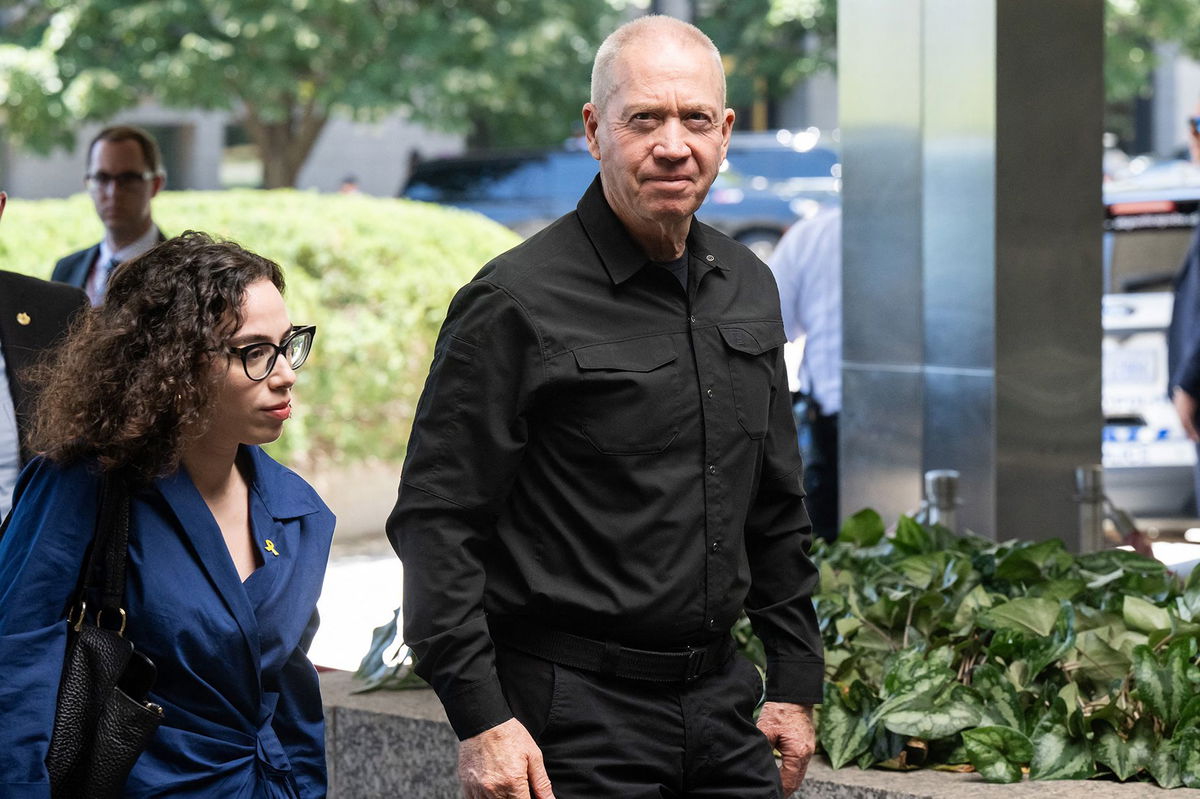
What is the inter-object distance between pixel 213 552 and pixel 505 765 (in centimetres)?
59

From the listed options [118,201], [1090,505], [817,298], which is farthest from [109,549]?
[817,298]

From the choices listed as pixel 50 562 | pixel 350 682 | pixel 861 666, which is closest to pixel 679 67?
pixel 50 562

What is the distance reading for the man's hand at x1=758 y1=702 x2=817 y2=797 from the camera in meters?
3.11

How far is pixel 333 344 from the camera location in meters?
11.5

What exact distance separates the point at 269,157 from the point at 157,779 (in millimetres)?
→ 22705

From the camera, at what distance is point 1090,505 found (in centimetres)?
568

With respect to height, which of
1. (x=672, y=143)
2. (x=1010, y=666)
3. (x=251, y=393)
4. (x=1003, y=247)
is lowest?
(x=1010, y=666)

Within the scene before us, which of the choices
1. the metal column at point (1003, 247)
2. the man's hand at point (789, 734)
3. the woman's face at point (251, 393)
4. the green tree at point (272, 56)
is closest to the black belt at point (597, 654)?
the man's hand at point (789, 734)

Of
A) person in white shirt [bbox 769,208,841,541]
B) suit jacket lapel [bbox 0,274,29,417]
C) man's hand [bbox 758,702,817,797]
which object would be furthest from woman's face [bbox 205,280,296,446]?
person in white shirt [bbox 769,208,841,541]

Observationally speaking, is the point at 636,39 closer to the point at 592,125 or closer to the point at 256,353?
the point at 592,125

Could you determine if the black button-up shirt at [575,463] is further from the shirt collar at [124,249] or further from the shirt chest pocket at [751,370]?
the shirt collar at [124,249]

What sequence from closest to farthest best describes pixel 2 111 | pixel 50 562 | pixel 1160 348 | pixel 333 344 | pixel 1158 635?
pixel 50 562, pixel 1158 635, pixel 1160 348, pixel 333 344, pixel 2 111

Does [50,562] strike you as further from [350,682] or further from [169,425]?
[350,682]

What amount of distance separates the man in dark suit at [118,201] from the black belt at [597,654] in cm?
458
